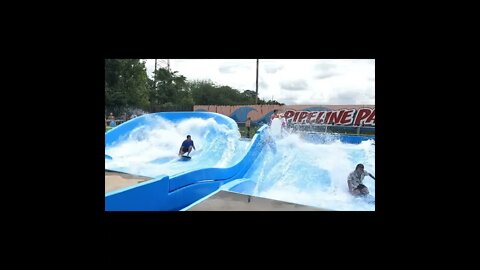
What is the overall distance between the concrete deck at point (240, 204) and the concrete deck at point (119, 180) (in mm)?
1166

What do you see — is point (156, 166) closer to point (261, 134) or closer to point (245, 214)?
point (261, 134)

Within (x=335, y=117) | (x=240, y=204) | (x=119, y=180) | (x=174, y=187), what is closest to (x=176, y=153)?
(x=119, y=180)

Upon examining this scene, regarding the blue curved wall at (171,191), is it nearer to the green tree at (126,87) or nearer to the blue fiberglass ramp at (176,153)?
the blue fiberglass ramp at (176,153)

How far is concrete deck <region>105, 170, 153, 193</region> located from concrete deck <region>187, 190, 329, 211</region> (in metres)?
1.17

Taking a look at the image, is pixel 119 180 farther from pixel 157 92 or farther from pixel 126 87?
pixel 157 92

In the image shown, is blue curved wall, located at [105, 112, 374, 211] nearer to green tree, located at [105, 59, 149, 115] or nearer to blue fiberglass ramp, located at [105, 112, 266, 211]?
blue fiberglass ramp, located at [105, 112, 266, 211]

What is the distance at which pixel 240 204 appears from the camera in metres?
3.11

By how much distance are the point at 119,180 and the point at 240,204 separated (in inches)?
68.4

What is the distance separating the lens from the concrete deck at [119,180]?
3609mm

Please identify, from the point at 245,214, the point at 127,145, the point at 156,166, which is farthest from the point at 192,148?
the point at 245,214

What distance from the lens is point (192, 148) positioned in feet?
18.5

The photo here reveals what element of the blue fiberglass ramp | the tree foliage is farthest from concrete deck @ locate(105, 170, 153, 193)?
the tree foliage
